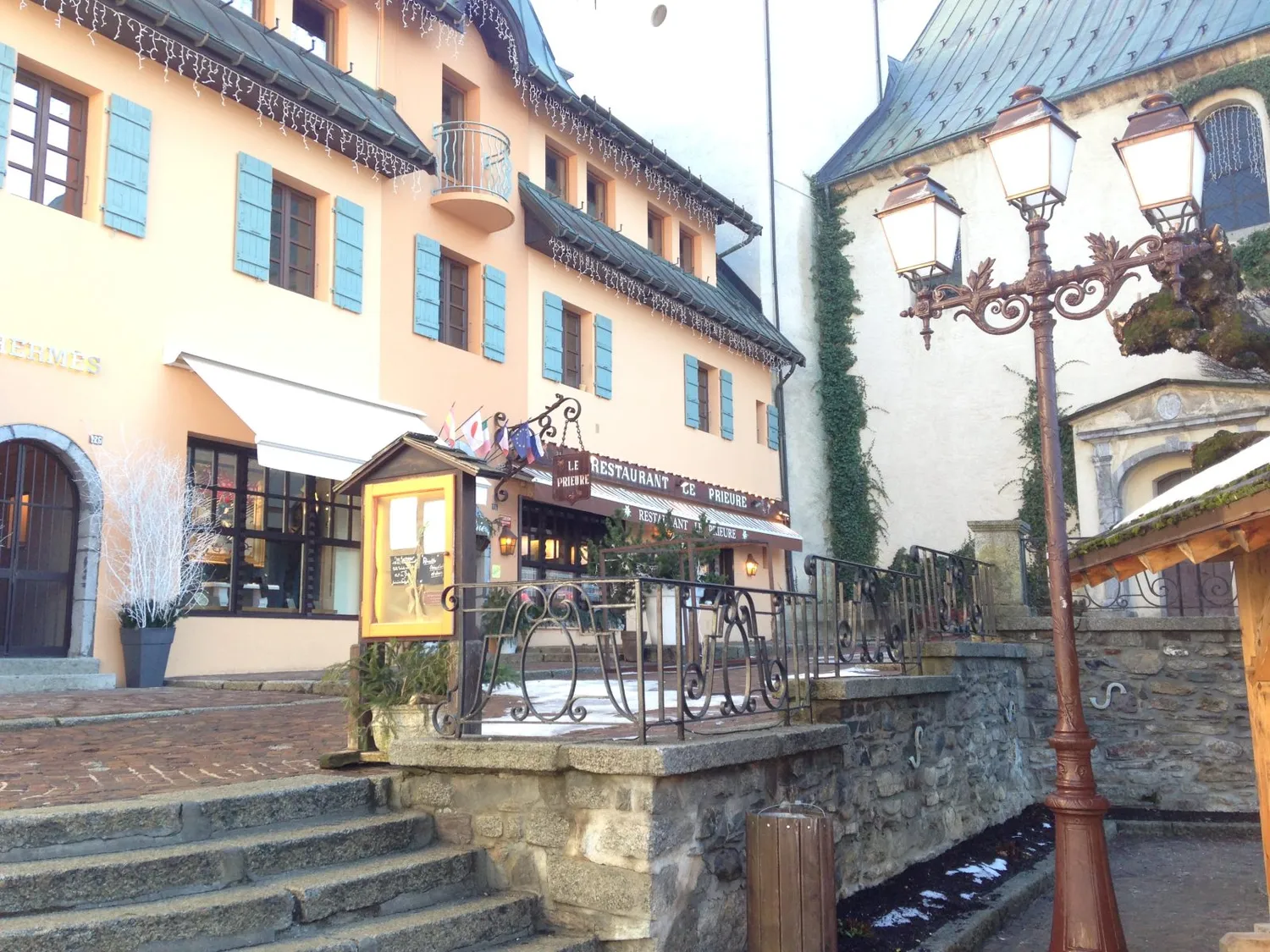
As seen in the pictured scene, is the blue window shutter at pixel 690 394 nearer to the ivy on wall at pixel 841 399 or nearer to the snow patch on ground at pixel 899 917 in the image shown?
the ivy on wall at pixel 841 399

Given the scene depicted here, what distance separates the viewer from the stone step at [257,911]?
3.63 m

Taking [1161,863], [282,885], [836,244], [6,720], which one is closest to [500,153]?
[836,244]

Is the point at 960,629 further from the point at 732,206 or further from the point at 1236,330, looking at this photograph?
the point at 732,206

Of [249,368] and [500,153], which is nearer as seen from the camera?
[249,368]

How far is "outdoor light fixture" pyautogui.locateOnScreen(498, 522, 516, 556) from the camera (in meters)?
14.8

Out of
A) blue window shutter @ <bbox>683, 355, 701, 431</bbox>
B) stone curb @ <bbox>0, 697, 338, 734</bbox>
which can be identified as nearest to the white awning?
stone curb @ <bbox>0, 697, 338, 734</bbox>

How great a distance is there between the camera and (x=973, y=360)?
68.2 ft

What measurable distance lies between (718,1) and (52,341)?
16.8 meters

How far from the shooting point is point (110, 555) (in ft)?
34.0

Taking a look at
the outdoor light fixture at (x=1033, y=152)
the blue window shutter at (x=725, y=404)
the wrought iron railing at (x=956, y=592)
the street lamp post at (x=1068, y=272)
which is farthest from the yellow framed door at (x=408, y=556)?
the blue window shutter at (x=725, y=404)

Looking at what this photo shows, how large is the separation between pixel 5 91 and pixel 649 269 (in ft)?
34.2

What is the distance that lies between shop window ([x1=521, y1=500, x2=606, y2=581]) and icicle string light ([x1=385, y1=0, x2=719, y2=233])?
20.2 ft

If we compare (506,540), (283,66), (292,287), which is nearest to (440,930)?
(292,287)

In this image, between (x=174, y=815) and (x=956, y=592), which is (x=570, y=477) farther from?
(x=174, y=815)
